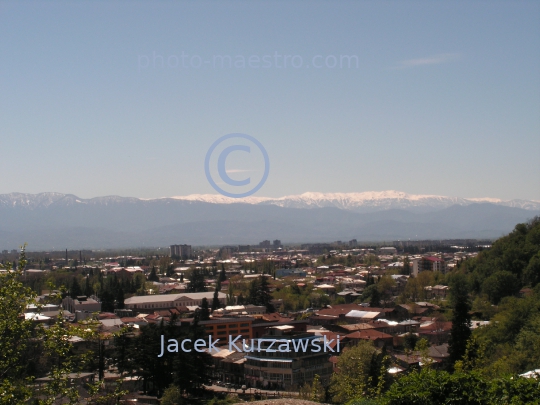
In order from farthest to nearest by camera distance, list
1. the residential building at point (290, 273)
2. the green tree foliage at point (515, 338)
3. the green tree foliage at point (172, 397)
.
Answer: the residential building at point (290, 273)
the green tree foliage at point (172, 397)
the green tree foliage at point (515, 338)

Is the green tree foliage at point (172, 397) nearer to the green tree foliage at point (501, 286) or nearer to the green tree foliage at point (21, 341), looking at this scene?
the green tree foliage at point (21, 341)

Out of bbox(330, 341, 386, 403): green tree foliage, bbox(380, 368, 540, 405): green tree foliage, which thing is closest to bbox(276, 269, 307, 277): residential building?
bbox(330, 341, 386, 403): green tree foliage

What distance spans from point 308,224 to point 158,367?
13102 centimetres

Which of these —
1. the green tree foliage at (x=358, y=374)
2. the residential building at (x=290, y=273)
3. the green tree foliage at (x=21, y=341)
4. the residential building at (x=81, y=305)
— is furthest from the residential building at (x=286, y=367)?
the residential building at (x=290, y=273)

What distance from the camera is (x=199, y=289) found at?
2844 cm

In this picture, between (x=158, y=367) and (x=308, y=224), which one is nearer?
(x=158, y=367)

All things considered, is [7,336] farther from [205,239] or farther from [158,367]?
[205,239]

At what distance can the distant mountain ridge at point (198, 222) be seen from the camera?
117812mm

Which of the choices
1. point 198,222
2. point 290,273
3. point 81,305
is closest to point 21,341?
point 81,305

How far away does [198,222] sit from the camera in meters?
120

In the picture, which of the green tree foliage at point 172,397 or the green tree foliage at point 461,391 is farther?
the green tree foliage at point 172,397

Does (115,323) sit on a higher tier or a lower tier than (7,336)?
lower

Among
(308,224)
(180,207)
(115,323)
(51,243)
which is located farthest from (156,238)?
(115,323)

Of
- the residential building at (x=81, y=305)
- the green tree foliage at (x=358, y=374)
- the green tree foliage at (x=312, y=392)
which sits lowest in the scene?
the residential building at (x=81, y=305)
